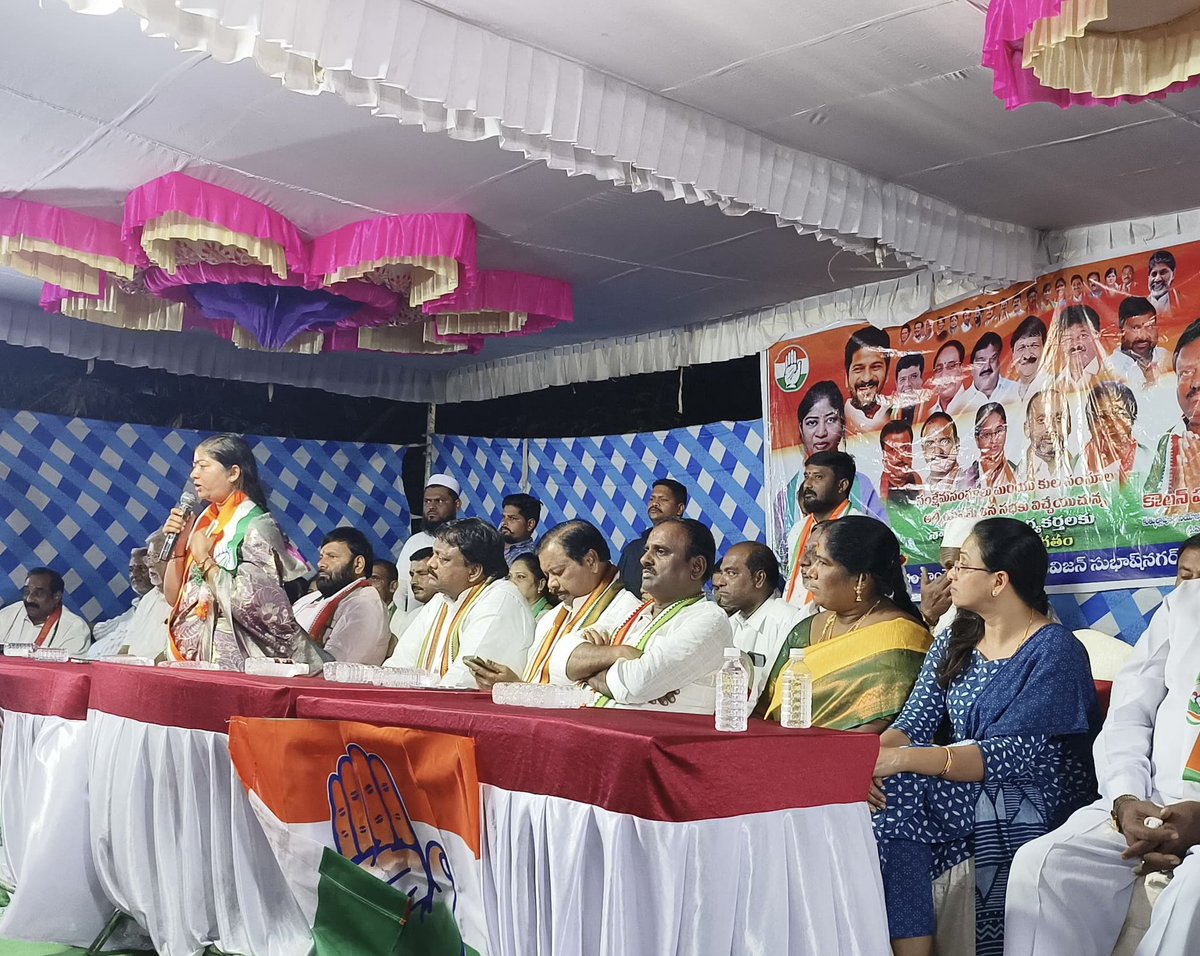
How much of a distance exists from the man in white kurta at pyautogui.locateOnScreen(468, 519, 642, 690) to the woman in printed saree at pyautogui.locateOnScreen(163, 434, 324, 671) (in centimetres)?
75

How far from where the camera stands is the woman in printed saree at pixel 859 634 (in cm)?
314

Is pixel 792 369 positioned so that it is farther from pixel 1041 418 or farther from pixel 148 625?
pixel 148 625

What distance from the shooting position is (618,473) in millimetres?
7109

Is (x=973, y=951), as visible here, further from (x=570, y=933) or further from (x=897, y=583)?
(x=570, y=933)

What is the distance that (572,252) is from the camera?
5539mm

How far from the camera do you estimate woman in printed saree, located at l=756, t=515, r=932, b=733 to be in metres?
3.14

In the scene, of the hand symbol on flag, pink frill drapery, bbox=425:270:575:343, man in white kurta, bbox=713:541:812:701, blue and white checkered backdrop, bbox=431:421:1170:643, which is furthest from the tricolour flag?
blue and white checkered backdrop, bbox=431:421:1170:643

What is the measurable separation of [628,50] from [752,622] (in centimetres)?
199

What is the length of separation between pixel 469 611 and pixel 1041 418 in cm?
238

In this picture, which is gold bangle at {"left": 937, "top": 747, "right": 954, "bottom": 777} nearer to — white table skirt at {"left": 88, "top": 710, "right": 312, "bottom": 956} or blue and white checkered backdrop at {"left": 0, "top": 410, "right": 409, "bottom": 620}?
white table skirt at {"left": 88, "top": 710, "right": 312, "bottom": 956}

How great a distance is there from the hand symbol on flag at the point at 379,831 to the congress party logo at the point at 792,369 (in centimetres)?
400

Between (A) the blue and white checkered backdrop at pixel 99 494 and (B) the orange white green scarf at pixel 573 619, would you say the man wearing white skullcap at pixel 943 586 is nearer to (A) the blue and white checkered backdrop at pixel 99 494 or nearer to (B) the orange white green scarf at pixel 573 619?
(B) the orange white green scarf at pixel 573 619

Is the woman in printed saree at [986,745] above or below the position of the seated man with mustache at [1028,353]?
below

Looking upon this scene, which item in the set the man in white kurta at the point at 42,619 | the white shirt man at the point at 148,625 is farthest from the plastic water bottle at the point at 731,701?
the man in white kurta at the point at 42,619
